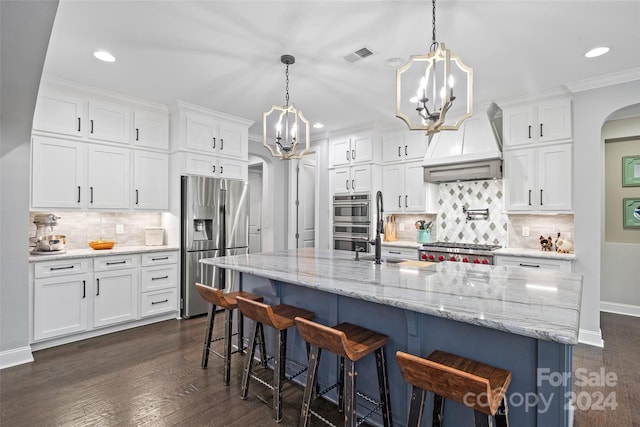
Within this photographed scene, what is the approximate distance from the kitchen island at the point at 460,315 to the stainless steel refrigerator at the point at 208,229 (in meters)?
1.93

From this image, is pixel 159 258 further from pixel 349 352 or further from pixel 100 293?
pixel 349 352

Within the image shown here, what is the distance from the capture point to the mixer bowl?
135 inches

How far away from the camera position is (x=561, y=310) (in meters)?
1.39

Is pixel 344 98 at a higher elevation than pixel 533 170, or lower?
higher

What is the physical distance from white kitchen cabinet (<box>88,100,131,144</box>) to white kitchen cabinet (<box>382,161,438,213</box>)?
145 inches

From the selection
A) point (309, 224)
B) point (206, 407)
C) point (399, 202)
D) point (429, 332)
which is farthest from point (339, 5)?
point (309, 224)

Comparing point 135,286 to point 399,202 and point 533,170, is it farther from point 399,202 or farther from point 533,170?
point 533,170

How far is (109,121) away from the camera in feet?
12.8

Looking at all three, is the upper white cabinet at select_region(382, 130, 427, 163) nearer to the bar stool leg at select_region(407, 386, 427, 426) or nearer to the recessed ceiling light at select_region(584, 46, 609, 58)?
the recessed ceiling light at select_region(584, 46, 609, 58)

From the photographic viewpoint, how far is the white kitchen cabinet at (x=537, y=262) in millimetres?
3553

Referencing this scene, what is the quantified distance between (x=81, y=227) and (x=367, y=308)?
148 inches

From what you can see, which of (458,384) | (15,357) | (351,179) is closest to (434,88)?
(458,384)

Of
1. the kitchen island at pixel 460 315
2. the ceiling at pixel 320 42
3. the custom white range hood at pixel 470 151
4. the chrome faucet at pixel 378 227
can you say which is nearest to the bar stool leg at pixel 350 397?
the kitchen island at pixel 460 315

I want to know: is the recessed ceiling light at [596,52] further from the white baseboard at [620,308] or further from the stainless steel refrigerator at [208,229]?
the stainless steel refrigerator at [208,229]
